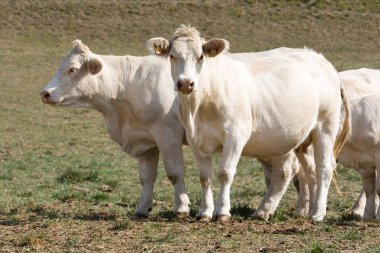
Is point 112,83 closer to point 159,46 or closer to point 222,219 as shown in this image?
point 159,46

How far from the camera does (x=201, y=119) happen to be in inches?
448

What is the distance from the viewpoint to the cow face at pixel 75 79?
40.9 ft

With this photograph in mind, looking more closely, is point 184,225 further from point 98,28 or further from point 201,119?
point 98,28

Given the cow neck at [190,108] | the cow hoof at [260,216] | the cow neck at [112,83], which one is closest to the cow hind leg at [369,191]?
the cow hoof at [260,216]

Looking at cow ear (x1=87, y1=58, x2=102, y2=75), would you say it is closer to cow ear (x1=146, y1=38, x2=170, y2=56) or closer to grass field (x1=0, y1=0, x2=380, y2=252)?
cow ear (x1=146, y1=38, x2=170, y2=56)

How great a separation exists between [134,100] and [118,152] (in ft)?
37.6

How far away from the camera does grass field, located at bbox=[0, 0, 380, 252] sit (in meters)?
10.1

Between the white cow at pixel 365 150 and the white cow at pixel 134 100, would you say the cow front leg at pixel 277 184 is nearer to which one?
the white cow at pixel 365 150

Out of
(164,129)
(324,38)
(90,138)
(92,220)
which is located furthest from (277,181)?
(324,38)

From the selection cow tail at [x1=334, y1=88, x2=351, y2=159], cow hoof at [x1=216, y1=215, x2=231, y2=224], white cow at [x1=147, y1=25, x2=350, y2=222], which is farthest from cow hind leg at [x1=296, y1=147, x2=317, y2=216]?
cow hoof at [x1=216, y1=215, x2=231, y2=224]

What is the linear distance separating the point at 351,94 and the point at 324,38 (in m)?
37.6

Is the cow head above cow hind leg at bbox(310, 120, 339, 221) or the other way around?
above

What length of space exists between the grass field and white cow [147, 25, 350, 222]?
0.63m

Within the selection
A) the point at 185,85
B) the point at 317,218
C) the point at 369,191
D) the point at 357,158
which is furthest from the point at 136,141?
the point at 369,191
